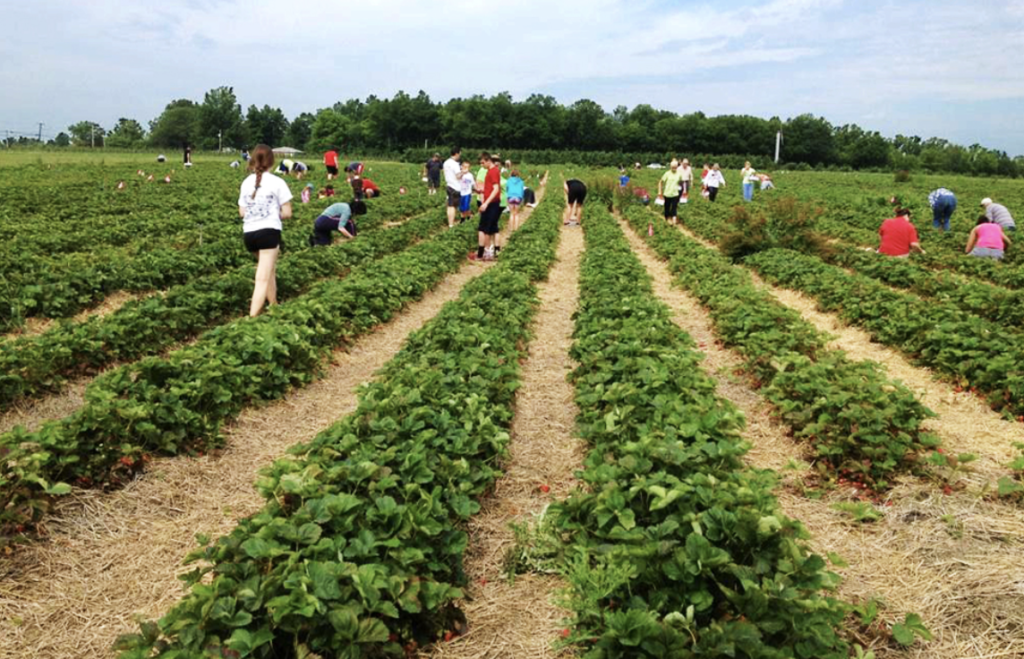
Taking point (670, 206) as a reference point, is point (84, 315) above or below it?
below

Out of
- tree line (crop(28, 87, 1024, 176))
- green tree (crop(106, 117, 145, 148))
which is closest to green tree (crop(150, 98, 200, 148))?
green tree (crop(106, 117, 145, 148))

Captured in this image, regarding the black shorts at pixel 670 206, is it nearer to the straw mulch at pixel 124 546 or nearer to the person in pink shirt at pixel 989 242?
the person in pink shirt at pixel 989 242

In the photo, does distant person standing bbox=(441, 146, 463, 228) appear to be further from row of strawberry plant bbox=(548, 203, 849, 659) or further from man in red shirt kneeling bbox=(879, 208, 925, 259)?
row of strawberry plant bbox=(548, 203, 849, 659)

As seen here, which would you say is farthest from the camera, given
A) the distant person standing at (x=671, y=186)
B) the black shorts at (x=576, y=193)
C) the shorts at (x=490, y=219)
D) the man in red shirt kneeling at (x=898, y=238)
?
the black shorts at (x=576, y=193)

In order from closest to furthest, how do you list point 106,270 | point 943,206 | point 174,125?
point 106,270 < point 943,206 < point 174,125

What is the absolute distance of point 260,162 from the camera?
24.6 feet

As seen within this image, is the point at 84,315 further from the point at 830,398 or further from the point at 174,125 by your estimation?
the point at 174,125

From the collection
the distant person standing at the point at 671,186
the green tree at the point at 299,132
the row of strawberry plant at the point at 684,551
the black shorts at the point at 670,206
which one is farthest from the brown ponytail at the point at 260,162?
the green tree at the point at 299,132

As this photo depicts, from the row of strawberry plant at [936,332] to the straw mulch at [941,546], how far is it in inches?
18.2

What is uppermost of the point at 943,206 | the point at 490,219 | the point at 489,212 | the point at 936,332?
the point at 943,206

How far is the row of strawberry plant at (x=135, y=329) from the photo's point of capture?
18.6ft

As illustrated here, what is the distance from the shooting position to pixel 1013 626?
10.2 feet

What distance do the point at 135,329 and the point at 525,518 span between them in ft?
15.5

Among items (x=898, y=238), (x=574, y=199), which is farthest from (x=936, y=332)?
(x=574, y=199)
